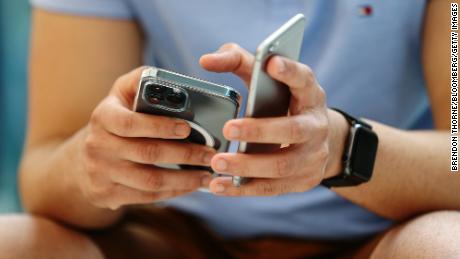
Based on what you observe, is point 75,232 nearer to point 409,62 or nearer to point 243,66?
point 243,66

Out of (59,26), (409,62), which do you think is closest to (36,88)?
(59,26)

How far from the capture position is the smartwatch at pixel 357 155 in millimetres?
612

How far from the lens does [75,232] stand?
73cm

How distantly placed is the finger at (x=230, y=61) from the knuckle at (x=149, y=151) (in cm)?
8

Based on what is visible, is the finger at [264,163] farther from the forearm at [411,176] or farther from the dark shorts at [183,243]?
the dark shorts at [183,243]

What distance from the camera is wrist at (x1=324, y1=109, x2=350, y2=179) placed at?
0.59 m

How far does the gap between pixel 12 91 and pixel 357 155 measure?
0.72 m

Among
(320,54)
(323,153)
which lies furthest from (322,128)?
(320,54)

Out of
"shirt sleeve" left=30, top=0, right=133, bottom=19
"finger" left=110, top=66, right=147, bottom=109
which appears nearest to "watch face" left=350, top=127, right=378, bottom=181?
"finger" left=110, top=66, right=147, bottom=109

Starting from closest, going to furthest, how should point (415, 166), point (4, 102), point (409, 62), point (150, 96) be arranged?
point (150, 96) → point (415, 166) → point (409, 62) → point (4, 102)

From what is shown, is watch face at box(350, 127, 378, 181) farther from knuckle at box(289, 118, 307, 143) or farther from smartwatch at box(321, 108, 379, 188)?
knuckle at box(289, 118, 307, 143)

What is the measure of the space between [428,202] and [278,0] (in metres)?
0.28

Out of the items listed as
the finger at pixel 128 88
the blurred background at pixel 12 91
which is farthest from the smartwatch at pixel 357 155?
the blurred background at pixel 12 91

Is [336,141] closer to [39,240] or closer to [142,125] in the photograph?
[142,125]
